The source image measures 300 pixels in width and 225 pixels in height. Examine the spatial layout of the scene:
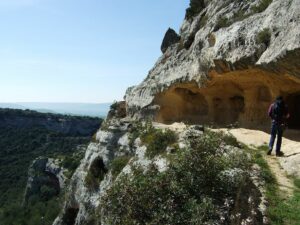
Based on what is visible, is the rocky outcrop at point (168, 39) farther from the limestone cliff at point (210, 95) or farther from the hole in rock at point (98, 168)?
the hole in rock at point (98, 168)

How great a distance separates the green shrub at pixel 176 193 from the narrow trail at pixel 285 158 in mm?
1621

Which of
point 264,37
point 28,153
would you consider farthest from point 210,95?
point 28,153

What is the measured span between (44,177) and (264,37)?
7484 centimetres

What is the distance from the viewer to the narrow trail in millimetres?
13719

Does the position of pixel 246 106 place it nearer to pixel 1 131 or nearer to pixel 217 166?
pixel 217 166

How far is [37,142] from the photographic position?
140 meters

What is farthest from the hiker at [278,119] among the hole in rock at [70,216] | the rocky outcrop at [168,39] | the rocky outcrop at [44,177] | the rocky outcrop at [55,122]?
the rocky outcrop at [55,122]

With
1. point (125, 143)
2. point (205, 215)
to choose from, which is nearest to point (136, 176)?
point (205, 215)

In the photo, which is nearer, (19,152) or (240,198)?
(240,198)

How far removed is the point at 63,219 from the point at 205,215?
2138 cm

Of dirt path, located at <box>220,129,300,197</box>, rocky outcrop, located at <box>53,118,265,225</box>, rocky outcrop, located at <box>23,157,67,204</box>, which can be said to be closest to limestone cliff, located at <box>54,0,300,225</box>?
rocky outcrop, located at <box>53,118,265,225</box>

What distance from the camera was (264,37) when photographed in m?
17.8

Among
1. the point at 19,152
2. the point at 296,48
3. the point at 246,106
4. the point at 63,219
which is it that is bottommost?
the point at 19,152

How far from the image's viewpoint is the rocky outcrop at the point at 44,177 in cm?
8388
